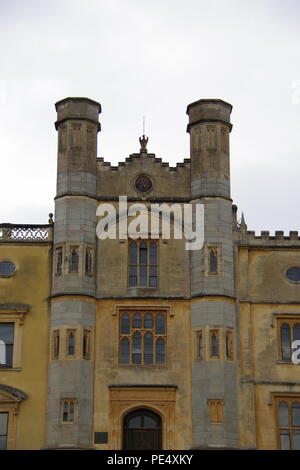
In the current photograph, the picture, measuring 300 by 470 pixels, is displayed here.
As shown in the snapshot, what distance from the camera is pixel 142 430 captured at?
4484 centimetres

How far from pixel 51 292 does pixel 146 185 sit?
6.54 metres

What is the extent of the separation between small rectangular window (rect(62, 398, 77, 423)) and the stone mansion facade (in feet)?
0.14

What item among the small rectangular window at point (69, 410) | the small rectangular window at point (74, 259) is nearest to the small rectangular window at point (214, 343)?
the small rectangular window at point (69, 410)

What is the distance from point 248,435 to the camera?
146ft

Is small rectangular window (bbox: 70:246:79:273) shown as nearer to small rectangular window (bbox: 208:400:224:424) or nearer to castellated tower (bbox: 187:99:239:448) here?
castellated tower (bbox: 187:99:239:448)

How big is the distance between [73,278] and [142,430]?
709cm

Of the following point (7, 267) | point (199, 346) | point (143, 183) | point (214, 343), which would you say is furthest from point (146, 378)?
point (143, 183)

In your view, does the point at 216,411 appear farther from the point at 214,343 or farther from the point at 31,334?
the point at 31,334

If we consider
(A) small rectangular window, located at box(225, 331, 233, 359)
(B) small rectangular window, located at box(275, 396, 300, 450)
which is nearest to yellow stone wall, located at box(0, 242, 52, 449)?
(A) small rectangular window, located at box(225, 331, 233, 359)

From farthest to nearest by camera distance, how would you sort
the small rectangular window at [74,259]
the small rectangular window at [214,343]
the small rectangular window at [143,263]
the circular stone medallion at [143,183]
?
1. the circular stone medallion at [143,183]
2. the small rectangular window at [143,263]
3. the small rectangular window at [74,259]
4. the small rectangular window at [214,343]

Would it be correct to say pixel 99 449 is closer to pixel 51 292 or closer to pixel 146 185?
pixel 51 292

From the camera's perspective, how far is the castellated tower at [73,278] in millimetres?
44062

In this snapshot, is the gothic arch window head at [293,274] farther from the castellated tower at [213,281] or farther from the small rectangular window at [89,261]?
the small rectangular window at [89,261]

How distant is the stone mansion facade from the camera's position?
44.4m
